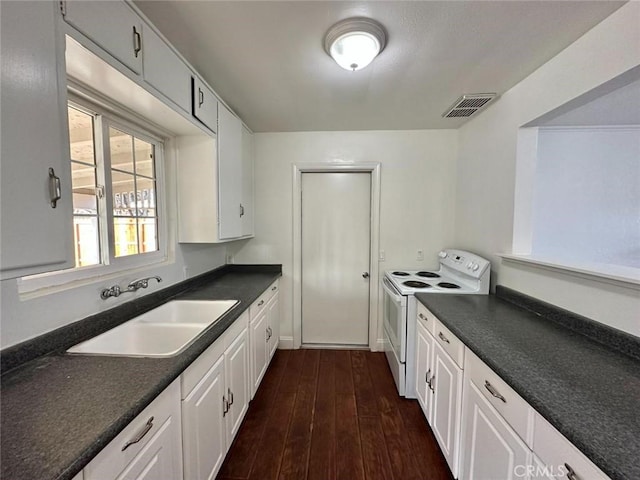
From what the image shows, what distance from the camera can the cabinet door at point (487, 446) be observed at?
3.12 feet

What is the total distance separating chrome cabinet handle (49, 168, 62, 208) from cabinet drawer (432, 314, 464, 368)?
5.91 feet

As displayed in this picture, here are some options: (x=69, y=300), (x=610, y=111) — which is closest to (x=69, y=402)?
(x=69, y=300)

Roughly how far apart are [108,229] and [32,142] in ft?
2.84

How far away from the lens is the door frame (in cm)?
288

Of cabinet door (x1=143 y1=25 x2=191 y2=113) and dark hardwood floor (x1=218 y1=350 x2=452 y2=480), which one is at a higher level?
cabinet door (x1=143 y1=25 x2=191 y2=113)

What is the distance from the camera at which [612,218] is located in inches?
83.7

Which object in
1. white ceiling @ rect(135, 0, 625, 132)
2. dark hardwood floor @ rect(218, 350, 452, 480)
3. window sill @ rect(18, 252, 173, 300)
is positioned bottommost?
dark hardwood floor @ rect(218, 350, 452, 480)

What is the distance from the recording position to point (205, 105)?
1.78 m

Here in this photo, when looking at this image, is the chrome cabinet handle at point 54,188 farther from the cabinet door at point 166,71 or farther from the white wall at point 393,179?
the white wall at point 393,179

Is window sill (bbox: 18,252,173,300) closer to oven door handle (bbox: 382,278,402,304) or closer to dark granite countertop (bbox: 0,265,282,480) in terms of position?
dark granite countertop (bbox: 0,265,282,480)

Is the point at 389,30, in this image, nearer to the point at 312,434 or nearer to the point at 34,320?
the point at 34,320

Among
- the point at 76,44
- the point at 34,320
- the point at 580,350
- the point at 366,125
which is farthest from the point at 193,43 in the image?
the point at 580,350

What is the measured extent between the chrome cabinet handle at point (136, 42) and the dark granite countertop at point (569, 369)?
202cm

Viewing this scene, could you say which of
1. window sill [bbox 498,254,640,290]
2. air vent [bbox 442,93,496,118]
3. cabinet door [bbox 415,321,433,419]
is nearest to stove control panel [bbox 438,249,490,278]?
window sill [bbox 498,254,640,290]
